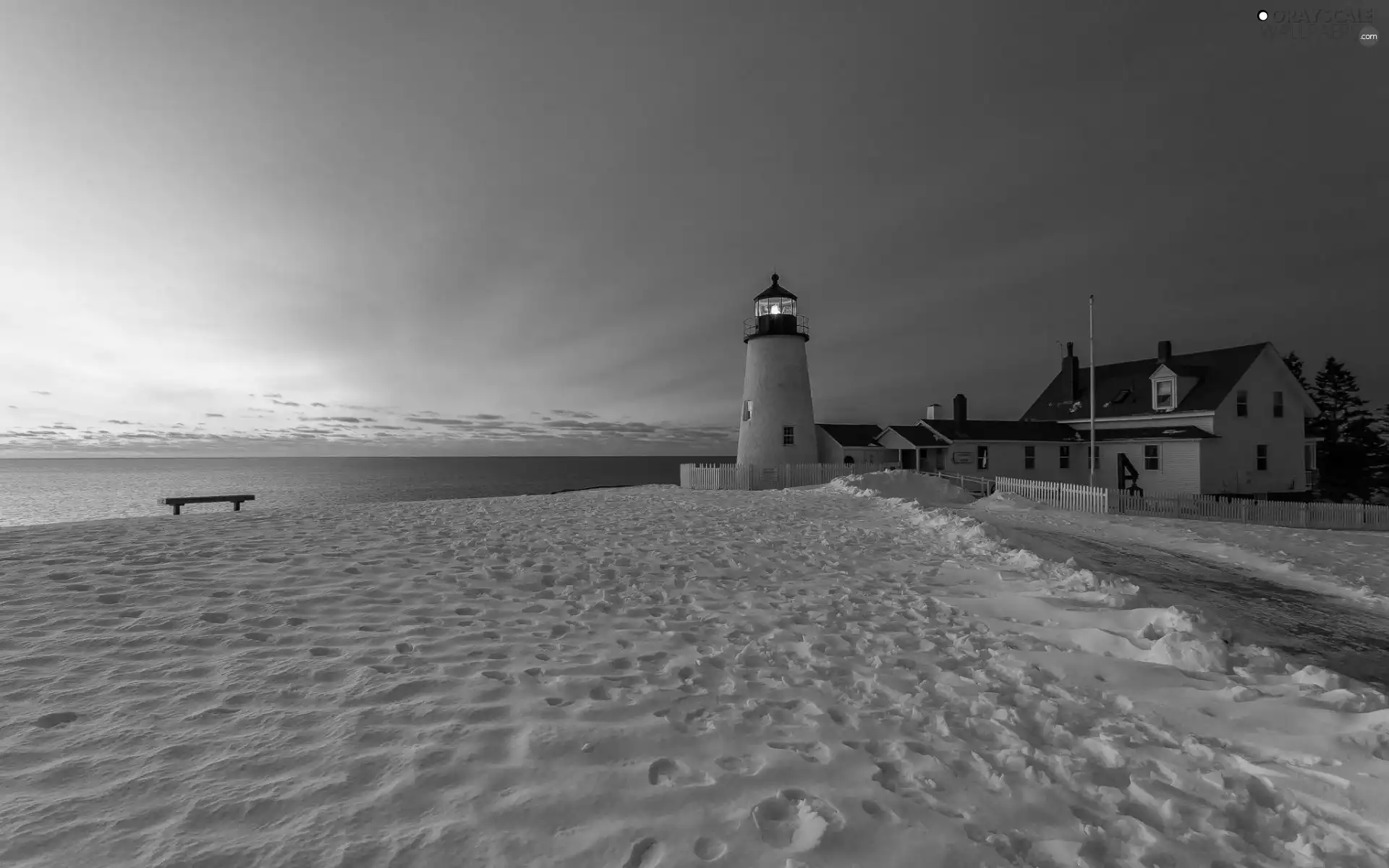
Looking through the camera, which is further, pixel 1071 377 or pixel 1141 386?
pixel 1071 377

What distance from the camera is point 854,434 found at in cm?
3291

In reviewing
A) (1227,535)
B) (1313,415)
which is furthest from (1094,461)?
(1227,535)

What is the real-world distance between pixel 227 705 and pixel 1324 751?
22.1ft

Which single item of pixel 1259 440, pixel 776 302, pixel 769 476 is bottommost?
pixel 769 476

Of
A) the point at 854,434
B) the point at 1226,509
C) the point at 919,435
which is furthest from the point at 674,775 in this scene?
the point at 854,434

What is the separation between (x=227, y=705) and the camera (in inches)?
144

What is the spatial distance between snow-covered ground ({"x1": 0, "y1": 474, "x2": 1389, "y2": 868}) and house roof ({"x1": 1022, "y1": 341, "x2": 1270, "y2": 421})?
28.6 meters

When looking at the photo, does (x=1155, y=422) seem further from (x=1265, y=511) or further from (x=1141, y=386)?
(x=1265, y=511)

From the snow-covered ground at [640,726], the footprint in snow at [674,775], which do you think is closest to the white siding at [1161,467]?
the snow-covered ground at [640,726]

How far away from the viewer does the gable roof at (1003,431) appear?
29656 mm

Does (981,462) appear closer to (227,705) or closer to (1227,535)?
(1227,535)

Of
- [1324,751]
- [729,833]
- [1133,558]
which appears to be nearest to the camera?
[729,833]

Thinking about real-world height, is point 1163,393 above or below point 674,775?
above

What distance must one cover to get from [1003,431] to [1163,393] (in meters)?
7.78
